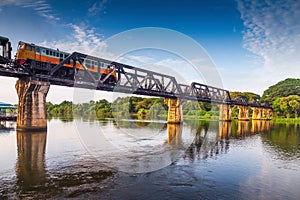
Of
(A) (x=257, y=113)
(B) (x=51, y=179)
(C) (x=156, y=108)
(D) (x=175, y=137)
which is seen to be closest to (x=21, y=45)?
(D) (x=175, y=137)

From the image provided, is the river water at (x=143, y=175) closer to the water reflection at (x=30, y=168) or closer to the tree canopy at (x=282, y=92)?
the water reflection at (x=30, y=168)

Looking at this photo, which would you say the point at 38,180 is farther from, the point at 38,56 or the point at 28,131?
the point at 38,56

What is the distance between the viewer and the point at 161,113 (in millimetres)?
146500

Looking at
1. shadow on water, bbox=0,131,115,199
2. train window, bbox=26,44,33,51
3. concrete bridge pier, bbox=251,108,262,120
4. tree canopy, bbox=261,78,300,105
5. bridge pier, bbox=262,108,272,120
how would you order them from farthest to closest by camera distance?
tree canopy, bbox=261,78,300,105 < bridge pier, bbox=262,108,272,120 < concrete bridge pier, bbox=251,108,262,120 < train window, bbox=26,44,33,51 < shadow on water, bbox=0,131,115,199

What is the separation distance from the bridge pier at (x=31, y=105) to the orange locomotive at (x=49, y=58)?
359cm

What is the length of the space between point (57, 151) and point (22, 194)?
36.0 feet

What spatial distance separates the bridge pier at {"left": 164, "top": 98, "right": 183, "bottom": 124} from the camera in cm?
6425

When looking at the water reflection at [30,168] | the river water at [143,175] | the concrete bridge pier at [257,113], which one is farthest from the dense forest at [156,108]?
the river water at [143,175]

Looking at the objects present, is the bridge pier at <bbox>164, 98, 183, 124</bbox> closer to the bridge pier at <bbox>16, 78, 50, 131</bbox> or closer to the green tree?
the bridge pier at <bbox>16, 78, 50, 131</bbox>

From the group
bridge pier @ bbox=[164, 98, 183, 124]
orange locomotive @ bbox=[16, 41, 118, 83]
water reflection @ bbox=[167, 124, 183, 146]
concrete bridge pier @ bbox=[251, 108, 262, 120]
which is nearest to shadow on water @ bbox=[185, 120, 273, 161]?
water reflection @ bbox=[167, 124, 183, 146]

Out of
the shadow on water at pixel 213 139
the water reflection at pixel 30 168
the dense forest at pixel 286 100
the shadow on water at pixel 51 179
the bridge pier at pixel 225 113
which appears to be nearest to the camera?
the shadow on water at pixel 51 179

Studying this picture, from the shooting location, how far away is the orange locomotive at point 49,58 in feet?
108

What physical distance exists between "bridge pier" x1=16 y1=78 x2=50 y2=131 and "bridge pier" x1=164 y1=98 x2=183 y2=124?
127 feet

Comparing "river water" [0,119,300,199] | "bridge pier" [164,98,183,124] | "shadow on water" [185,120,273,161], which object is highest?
"bridge pier" [164,98,183,124]
